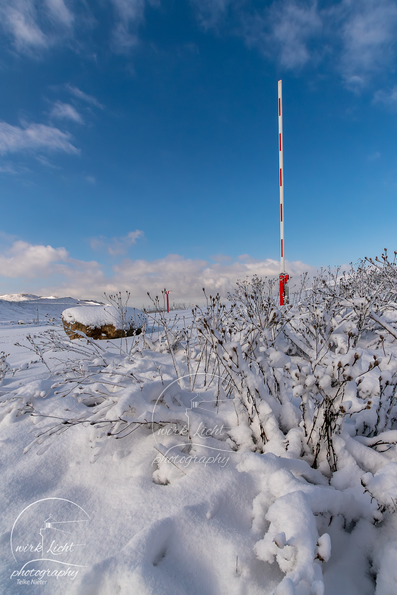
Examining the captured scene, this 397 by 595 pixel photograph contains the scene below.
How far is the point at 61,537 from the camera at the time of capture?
1.19 meters

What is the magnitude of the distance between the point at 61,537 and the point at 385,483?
1.34 metres

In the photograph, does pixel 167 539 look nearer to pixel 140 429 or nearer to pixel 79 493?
pixel 79 493

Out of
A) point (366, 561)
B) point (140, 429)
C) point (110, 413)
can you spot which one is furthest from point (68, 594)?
point (366, 561)
